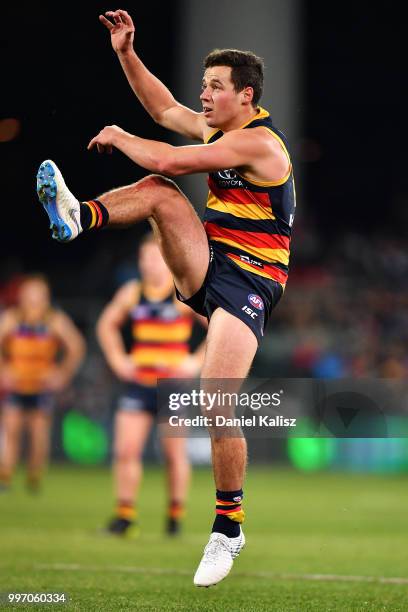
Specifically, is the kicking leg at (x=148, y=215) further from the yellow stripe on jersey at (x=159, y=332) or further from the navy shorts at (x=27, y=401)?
the navy shorts at (x=27, y=401)

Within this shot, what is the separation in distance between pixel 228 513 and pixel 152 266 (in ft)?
16.0

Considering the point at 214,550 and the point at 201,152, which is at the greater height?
the point at 201,152

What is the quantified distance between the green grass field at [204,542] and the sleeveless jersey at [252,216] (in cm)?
197

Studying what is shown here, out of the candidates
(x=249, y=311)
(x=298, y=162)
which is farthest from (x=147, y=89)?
(x=298, y=162)

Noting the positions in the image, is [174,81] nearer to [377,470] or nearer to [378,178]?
[378,178]

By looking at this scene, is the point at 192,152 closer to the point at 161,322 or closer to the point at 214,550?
the point at 214,550

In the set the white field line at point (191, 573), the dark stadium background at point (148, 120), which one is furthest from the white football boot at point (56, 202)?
the dark stadium background at point (148, 120)

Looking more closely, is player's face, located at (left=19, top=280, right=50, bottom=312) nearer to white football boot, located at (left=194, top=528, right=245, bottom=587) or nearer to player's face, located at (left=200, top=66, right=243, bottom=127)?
player's face, located at (left=200, top=66, right=243, bottom=127)

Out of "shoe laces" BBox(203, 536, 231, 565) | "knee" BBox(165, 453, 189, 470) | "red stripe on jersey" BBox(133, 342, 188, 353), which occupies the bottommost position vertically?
"knee" BBox(165, 453, 189, 470)

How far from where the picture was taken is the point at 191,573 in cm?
781

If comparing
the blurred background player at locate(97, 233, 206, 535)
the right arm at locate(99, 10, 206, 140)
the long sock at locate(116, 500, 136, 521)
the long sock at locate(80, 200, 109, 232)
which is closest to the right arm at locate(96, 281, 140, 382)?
the blurred background player at locate(97, 233, 206, 535)

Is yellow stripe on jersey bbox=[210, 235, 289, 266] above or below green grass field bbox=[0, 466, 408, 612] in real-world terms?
above

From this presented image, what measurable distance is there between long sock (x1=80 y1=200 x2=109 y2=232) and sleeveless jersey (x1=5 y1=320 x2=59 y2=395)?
29.5ft

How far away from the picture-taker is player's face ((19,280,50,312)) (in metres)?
14.4
